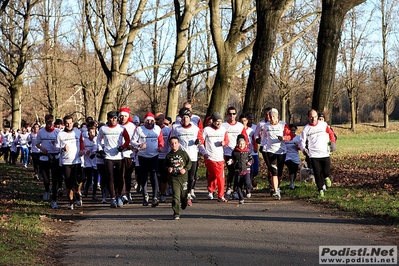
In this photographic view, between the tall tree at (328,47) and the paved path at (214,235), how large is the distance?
5229 millimetres

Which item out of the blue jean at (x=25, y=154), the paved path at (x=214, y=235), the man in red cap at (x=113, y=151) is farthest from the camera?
the blue jean at (x=25, y=154)

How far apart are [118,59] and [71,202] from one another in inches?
626

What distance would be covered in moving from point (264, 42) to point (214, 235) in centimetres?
1151

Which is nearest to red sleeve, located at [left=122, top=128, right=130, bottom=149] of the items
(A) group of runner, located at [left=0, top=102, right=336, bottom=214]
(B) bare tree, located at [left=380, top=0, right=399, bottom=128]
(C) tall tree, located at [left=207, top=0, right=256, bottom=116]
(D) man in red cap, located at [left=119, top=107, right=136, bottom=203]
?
(A) group of runner, located at [left=0, top=102, right=336, bottom=214]

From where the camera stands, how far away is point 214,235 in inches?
416

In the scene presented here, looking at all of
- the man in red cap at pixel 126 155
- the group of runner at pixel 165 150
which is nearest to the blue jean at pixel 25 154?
the group of runner at pixel 165 150

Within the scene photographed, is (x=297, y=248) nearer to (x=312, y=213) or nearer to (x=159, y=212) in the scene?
(x=312, y=213)

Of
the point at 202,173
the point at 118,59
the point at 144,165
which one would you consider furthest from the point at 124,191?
the point at 118,59

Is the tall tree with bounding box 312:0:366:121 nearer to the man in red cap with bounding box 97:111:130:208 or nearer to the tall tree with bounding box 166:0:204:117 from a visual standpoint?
the man in red cap with bounding box 97:111:130:208

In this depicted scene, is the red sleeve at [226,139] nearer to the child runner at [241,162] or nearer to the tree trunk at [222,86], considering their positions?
the child runner at [241,162]

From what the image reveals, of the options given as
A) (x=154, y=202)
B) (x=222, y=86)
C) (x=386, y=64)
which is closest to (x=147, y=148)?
(x=154, y=202)

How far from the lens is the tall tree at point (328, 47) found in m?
18.1

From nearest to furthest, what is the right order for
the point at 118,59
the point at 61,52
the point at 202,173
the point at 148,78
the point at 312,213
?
1. the point at 312,213
2. the point at 202,173
3. the point at 118,59
4. the point at 61,52
5. the point at 148,78

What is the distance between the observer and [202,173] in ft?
78.3
